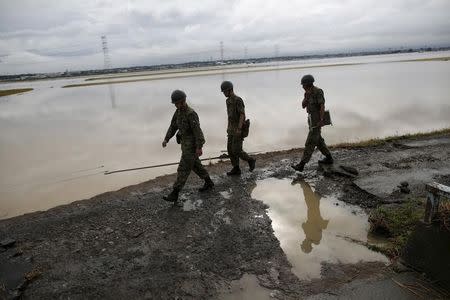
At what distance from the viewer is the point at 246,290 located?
4008 mm

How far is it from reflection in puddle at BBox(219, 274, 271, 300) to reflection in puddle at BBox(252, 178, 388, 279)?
0.52 m

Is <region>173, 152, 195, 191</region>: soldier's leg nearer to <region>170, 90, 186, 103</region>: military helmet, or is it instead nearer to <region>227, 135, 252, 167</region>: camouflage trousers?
<region>170, 90, 186, 103</region>: military helmet

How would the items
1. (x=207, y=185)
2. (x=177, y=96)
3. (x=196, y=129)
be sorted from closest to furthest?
(x=177, y=96)
(x=196, y=129)
(x=207, y=185)

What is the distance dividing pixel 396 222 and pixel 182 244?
3051mm

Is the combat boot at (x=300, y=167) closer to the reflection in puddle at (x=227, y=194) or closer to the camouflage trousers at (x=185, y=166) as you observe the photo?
the reflection in puddle at (x=227, y=194)

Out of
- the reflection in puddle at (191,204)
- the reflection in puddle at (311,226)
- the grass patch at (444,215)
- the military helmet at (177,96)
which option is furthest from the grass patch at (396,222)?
the military helmet at (177,96)

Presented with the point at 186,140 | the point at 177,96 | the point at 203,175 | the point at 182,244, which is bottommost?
the point at 182,244

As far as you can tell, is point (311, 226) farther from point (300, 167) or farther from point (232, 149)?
point (232, 149)

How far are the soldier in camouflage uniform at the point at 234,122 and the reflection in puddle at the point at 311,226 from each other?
808 millimetres

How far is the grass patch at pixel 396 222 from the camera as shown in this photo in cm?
462

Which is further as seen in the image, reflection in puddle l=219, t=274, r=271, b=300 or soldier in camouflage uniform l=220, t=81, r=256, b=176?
soldier in camouflage uniform l=220, t=81, r=256, b=176

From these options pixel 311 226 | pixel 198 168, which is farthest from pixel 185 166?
pixel 311 226

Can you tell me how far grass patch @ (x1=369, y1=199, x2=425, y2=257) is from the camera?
182 inches

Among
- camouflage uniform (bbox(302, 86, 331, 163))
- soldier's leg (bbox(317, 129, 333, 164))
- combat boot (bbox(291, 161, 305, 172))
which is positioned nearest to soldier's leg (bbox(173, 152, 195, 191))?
combat boot (bbox(291, 161, 305, 172))
